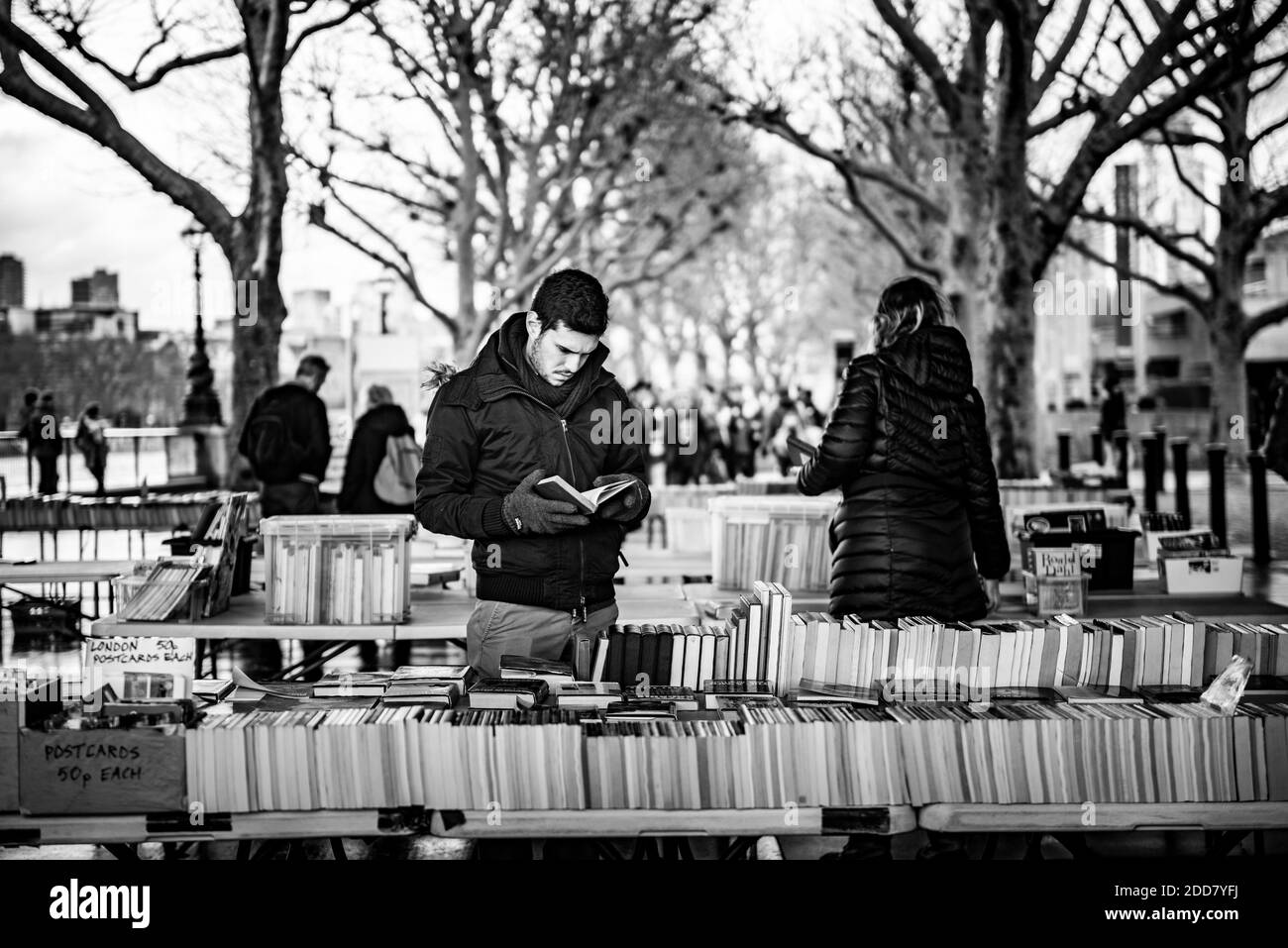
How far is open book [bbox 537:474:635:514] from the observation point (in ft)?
14.5

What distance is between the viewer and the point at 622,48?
23188 mm

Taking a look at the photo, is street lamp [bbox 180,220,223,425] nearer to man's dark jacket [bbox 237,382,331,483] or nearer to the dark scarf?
man's dark jacket [bbox 237,382,331,483]

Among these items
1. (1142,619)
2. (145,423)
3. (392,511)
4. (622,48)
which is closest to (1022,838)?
(1142,619)

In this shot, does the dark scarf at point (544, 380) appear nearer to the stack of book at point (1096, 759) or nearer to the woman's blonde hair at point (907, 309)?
the woman's blonde hair at point (907, 309)

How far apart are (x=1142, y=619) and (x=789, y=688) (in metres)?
1.25

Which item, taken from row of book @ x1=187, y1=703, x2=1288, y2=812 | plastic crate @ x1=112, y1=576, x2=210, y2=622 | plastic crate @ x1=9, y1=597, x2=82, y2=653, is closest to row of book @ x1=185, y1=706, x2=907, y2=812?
row of book @ x1=187, y1=703, x2=1288, y2=812

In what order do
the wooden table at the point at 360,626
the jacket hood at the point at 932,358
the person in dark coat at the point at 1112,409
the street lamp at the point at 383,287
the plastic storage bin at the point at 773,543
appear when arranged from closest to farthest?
the jacket hood at the point at 932,358
the wooden table at the point at 360,626
the plastic storage bin at the point at 773,543
the street lamp at the point at 383,287
the person in dark coat at the point at 1112,409

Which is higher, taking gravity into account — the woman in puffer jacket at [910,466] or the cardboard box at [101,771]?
the woman in puffer jacket at [910,466]

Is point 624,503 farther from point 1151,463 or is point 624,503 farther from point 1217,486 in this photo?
Result: point 1151,463

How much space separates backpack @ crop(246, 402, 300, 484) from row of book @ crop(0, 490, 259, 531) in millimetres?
1087

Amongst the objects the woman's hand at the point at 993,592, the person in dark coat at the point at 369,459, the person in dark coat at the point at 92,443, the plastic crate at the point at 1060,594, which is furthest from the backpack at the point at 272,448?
the person in dark coat at the point at 92,443

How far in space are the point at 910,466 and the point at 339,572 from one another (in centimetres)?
266

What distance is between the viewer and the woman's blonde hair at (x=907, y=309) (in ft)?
17.5

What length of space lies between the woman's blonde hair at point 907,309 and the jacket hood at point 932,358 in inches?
1.4
